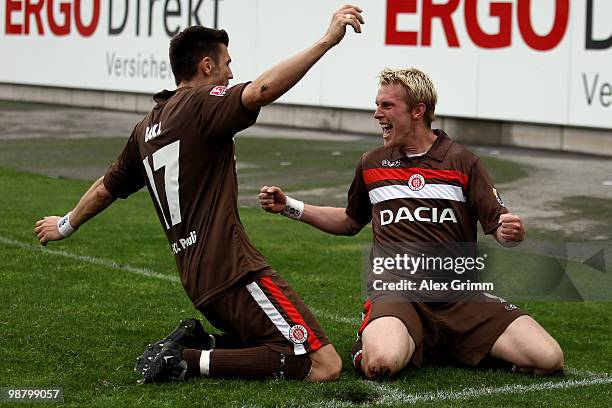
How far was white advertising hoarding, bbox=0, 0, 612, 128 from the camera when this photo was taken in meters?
15.8

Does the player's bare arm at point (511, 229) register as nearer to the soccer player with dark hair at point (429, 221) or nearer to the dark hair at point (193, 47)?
the soccer player with dark hair at point (429, 221)

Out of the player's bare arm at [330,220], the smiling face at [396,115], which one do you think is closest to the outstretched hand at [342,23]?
the smiling face at [396,115]

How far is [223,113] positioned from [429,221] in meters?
1.31

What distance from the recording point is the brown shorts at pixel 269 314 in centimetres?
601

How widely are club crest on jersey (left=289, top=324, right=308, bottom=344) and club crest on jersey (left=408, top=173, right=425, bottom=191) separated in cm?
96

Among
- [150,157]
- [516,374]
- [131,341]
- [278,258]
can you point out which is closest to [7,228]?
[278,258]

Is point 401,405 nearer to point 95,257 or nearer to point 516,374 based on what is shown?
point 516,374

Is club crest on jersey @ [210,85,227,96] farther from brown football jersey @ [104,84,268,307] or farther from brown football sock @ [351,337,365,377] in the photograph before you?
brown football sock @ [351,337,365,377]

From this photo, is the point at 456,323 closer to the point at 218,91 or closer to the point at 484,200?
the point at 484,200

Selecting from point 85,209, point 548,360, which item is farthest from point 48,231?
point 548,360

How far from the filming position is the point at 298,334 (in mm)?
6059

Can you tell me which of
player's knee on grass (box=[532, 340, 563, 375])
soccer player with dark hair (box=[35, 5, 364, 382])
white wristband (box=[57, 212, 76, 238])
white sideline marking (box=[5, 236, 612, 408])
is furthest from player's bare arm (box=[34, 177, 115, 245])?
player's knee on grass (box=[532, 340, 563, 375])

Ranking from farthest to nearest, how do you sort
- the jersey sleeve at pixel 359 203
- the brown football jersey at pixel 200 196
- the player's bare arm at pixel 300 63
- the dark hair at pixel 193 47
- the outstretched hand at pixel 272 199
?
the jersey sleeve at pixel 359 203
the outstretched hand at pixel 272 199
the dark hair at pixel 193 47
the brown football jersey at pixel 200 196
the player's bare arm at pixel 300 63

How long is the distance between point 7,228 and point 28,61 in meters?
15.2
